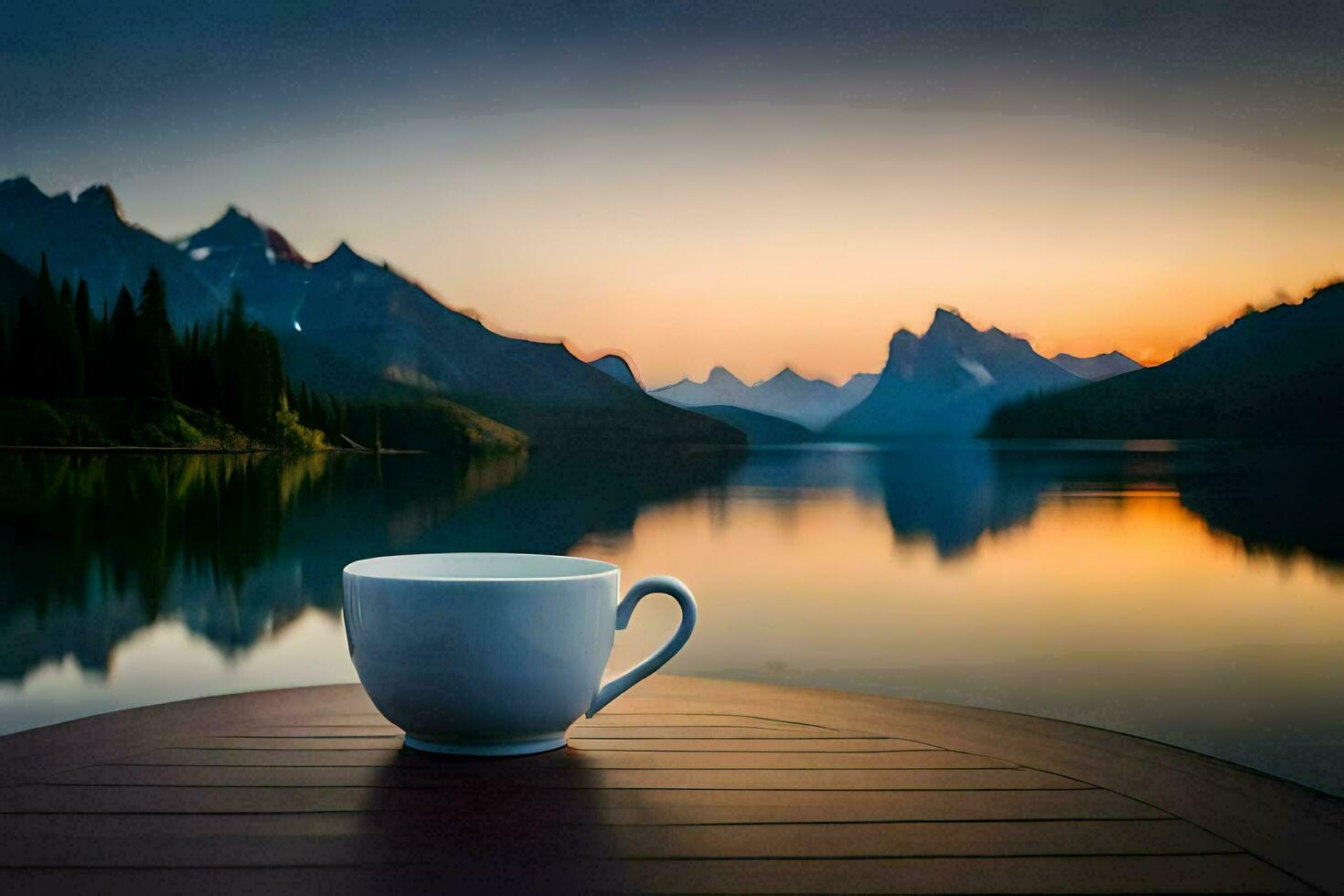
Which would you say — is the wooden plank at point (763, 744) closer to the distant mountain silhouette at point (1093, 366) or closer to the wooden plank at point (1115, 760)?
the wooden plank at point (1115, 760)

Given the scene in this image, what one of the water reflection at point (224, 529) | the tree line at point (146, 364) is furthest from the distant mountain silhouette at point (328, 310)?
the water reflection at point (224, 529)

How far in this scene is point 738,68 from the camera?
1332 cm

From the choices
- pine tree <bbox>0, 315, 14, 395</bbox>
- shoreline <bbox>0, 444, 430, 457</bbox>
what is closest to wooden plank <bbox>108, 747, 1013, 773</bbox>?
pine tree <bbox>0, 315, 14, 395</bbox>

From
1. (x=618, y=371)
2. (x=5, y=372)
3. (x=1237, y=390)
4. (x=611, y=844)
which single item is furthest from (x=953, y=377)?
(x=611, y=844)

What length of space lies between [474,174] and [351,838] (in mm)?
13057

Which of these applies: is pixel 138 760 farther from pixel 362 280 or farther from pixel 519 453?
pixel 519 453

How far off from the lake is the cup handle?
5213mm

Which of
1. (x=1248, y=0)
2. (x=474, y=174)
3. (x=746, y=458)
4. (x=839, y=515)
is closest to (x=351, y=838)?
(x=474, y=174)

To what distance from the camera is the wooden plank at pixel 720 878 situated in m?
0.87

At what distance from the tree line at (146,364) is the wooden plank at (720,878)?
2875 centimetres

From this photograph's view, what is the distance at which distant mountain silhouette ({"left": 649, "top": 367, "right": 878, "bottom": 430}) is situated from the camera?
2002 centimetres

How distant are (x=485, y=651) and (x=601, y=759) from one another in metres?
0.18

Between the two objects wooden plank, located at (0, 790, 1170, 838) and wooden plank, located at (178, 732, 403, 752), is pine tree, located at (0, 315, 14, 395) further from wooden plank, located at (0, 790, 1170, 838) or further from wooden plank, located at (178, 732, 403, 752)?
wooden plank, located at (0, 790, 1170, 838)

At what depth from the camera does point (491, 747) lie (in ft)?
4.01
